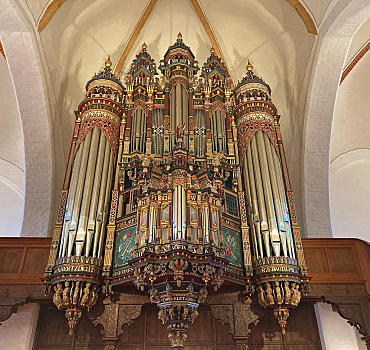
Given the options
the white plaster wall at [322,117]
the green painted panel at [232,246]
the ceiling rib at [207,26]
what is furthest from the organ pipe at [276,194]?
the ceiling rib at [207,26]

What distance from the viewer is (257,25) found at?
1101cm

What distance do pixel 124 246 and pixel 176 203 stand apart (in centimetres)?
115

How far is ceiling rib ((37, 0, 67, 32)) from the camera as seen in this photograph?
28.1 ft

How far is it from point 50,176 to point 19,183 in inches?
123

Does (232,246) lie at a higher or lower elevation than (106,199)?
lower

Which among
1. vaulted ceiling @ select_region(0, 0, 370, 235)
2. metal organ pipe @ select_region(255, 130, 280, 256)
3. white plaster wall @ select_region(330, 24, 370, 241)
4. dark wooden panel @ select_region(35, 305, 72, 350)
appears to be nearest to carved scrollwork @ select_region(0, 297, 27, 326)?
dark wooden panel @ select_region(35, 305, 72, 350)

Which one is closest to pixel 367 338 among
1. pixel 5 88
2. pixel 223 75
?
pixel 223 75

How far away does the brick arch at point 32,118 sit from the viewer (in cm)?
815

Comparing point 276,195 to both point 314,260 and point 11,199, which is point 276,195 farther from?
point 11,199

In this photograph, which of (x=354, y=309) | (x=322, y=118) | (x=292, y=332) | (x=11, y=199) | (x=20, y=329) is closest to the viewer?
(x=354, y=309)

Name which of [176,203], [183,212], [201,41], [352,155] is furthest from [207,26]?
[183,212]

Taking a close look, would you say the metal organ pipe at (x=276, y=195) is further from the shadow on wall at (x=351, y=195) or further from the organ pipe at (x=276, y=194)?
the shadow on wall at (x=351, y=195)

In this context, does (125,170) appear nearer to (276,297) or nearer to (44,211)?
(44,211)

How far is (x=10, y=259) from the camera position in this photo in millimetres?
6695
